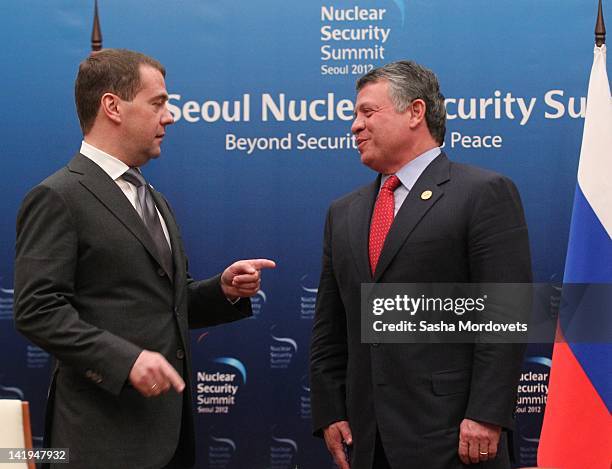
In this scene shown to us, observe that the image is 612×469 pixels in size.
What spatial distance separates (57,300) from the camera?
2.36 metres

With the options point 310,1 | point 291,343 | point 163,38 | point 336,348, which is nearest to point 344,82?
point 310,1

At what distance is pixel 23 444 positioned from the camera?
3004 millimetres

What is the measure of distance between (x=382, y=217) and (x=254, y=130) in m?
1.41

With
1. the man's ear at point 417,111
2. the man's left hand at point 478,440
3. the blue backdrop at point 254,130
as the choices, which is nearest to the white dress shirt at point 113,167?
the man's ear at point 417,111

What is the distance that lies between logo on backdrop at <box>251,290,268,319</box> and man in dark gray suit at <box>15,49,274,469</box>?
52.6 inches

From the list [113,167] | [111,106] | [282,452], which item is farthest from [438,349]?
[282,452]

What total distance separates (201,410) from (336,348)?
1.33 m

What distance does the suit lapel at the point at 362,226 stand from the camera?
9.14 feet

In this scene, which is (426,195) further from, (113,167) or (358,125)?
(113,167)

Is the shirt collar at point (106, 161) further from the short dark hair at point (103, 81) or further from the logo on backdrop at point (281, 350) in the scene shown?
the logo on backdrop at point (281, 350)

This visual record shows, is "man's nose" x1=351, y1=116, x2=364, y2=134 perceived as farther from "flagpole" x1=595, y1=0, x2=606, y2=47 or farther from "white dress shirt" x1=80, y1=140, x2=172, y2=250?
"flagpole" x1=595, y1=0, x2=606, y2=47

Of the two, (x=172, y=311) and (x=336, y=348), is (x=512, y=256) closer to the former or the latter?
(x=336, y=348)

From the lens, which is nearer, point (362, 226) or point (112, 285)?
point (112, 285)

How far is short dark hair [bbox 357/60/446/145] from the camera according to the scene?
2926mm
